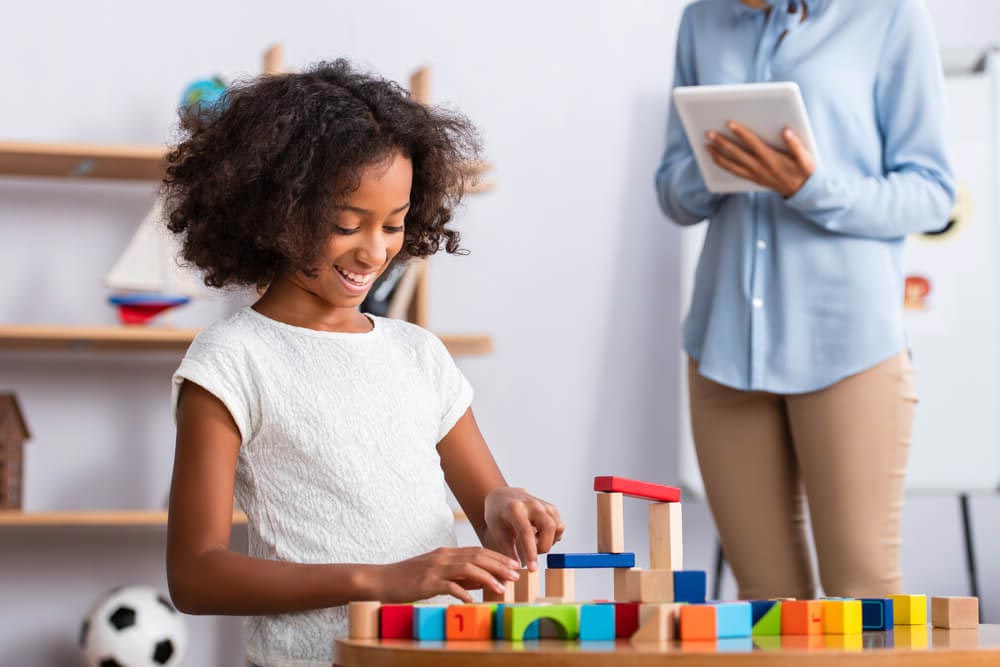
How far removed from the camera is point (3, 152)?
2.48 metres

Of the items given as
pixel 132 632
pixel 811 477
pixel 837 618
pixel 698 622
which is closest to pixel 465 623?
pixel 698 622

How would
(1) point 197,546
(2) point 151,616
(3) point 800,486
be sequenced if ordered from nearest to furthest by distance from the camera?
(1) point 197,546 < (3) point 800,486 < (2) point 151,616

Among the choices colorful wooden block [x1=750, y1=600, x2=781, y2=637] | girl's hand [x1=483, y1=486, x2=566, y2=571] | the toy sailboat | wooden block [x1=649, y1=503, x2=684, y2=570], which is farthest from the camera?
the toy sailboat

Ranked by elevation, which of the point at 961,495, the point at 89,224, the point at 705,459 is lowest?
the point at 961,495

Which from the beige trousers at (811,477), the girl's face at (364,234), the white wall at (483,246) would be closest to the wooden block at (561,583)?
the girl's face at (364,234)

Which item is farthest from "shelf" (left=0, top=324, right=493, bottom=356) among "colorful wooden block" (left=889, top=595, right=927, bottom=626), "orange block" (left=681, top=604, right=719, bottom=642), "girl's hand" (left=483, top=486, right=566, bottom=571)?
"orange block" (left=681, top=604, right=719, bottom=642)

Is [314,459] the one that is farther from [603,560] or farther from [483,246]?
[483,246]

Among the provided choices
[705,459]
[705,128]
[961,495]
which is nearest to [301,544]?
[705,459]

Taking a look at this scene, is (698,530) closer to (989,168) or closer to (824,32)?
(989,168)

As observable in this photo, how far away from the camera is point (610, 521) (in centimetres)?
96

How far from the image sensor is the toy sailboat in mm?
2570

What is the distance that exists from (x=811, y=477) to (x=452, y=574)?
0.85 meters

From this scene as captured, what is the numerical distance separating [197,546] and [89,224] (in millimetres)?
1875

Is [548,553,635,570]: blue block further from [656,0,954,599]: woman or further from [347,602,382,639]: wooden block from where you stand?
[656,0,954,599]: woman
